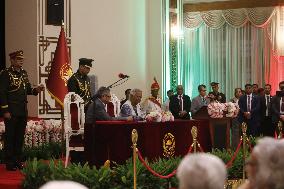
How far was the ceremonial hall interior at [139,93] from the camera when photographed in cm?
764

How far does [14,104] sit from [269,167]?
675 centimetres

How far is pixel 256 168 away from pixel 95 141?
538 centimetres

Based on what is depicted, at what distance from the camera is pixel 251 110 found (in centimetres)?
1361

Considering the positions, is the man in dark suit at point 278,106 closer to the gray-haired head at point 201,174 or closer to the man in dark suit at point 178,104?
the man in dark suit at point 178,104

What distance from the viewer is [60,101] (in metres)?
11.0

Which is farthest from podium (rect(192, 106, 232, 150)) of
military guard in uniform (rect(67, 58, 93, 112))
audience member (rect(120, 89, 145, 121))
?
military guard in uniform (rect(67, 58, 93, 112))

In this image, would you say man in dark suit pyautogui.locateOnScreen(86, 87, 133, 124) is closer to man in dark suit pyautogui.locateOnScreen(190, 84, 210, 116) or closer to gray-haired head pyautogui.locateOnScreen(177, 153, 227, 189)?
man in dark suit pyautogui.locateOnScreen(190, 84, 210, 116)

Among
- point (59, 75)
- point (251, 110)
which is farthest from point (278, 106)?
point (59, 75)

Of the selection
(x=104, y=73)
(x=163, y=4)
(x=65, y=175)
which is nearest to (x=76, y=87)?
(x=65, y=175)

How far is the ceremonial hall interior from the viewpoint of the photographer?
301 inches

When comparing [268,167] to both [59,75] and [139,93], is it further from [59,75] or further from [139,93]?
[59,75]

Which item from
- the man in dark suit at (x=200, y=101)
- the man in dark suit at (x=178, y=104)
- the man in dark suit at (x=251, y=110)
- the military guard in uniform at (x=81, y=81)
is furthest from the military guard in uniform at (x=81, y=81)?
the man in dark suit at (x=251, y=110)

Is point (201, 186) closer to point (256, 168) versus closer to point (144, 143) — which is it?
point (256, 168)

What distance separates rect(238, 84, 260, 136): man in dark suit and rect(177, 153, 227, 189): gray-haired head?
36.4ft
